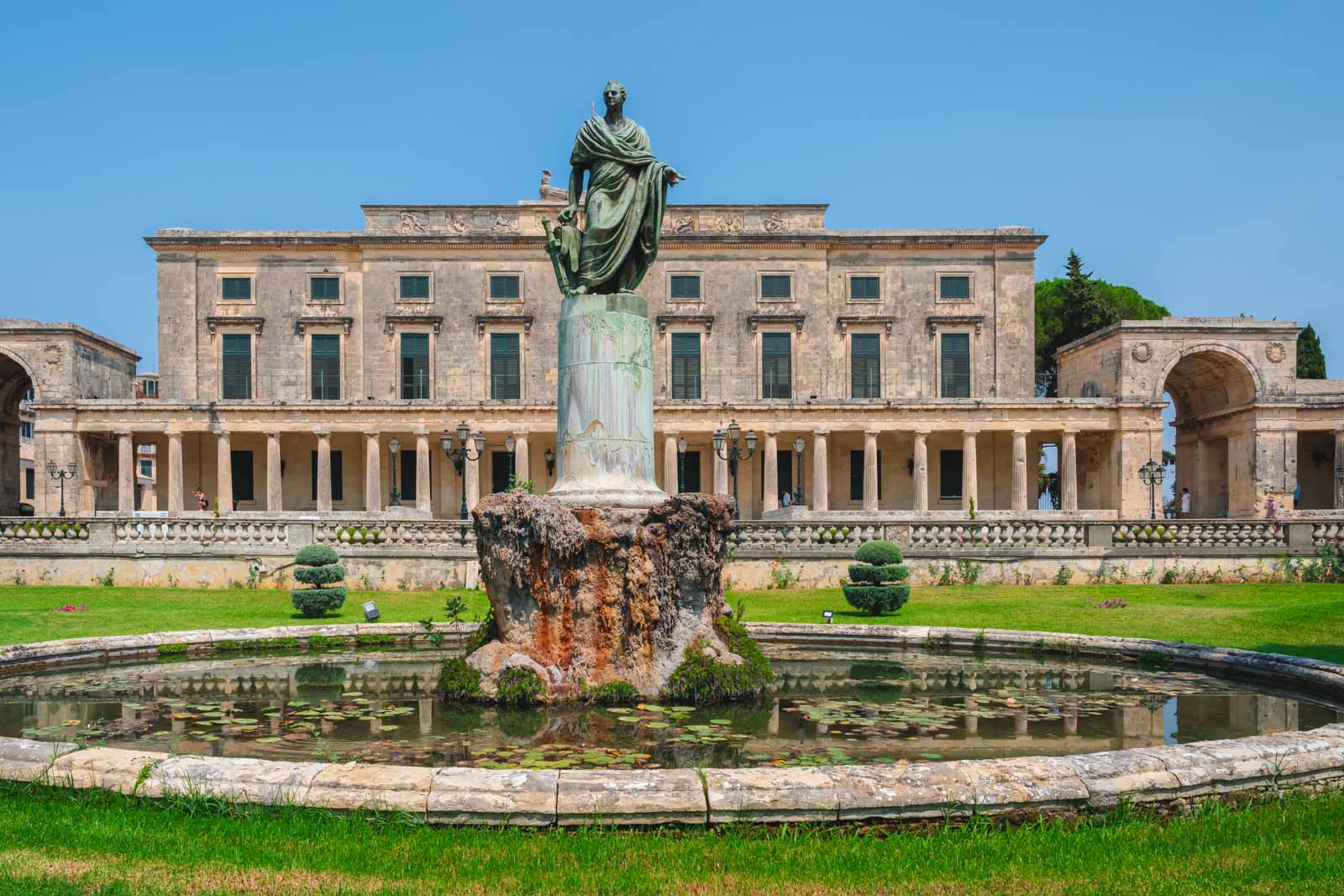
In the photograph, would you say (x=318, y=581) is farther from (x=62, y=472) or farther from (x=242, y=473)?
(x=242, y=473)

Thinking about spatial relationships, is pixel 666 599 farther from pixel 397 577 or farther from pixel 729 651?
pixel 397 577

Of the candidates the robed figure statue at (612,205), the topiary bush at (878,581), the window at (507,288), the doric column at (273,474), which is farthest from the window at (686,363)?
the robed figure statue at (612,205)

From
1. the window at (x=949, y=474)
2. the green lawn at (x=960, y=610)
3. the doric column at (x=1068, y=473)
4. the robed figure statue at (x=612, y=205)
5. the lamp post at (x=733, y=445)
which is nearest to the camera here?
the robed figure statue at (x=612, y=205)

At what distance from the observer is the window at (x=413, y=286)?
45906 millimetres

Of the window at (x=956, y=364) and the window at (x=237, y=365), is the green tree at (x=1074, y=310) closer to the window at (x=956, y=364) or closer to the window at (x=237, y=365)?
the window at (x=956, y=364)

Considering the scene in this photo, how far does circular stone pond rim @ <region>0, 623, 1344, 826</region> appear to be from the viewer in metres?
4.93

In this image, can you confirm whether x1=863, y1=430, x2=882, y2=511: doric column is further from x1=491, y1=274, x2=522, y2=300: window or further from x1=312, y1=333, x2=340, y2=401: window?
x1=312, y1=333, x2=340, y2=401: window

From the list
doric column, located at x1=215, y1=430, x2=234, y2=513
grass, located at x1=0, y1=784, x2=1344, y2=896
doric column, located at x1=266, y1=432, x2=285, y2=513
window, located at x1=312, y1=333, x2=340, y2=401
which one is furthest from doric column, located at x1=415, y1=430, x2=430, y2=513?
grass, located at x1=0, y1=784, x2=1344, y2=896

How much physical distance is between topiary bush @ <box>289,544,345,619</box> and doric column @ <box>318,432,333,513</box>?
24.8 m

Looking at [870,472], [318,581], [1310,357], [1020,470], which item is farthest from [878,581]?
[1310,357]

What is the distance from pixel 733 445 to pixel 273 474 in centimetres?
2203

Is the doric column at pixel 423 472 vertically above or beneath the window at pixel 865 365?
beneath

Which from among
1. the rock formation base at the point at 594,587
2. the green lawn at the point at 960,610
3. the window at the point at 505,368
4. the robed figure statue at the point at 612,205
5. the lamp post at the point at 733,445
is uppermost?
the window at the point at 505,368

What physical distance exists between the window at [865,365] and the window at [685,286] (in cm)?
774
